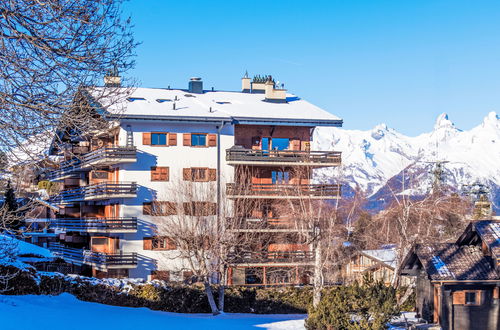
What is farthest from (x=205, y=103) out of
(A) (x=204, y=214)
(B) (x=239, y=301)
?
(B) (x=239, y=301)

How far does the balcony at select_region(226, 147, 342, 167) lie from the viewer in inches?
1731

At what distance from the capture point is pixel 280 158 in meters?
44.6

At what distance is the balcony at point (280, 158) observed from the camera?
44.0 metres

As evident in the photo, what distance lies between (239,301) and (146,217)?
30.2 feet

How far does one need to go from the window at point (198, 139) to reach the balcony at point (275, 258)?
25.6ft

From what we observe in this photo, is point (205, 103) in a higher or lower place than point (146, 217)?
higher

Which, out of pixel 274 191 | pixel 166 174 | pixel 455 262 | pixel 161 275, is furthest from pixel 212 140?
pixel 455 262

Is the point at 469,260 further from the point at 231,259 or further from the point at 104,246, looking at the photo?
the point at 104,246

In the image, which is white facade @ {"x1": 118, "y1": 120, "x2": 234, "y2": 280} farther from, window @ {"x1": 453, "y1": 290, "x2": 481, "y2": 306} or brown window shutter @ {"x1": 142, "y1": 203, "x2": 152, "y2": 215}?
window @ {"x1": 453, "y1": 290, "x2": 481, "y2": 306}

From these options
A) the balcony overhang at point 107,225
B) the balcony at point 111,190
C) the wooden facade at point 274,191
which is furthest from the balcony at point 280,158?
the balcony overhang at point 107,225

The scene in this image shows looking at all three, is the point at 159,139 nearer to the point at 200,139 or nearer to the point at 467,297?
the point at 200,139

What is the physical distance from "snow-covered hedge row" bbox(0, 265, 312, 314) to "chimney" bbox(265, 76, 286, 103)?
52.9 ft

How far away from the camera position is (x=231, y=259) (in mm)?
37469

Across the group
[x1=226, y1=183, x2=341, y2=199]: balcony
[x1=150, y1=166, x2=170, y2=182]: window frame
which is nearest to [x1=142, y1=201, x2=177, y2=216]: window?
[x1=150, y1=166, x2=170, y2=182]: window frame
